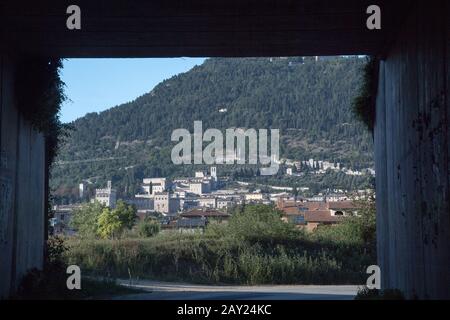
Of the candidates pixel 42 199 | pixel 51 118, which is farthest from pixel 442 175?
pixel 42 199

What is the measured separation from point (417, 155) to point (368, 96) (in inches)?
305

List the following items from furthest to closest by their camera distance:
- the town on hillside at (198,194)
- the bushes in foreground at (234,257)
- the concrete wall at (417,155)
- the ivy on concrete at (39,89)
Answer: the town on hillside at (198,194)
the bushes in foreground at (234,257)
the ivy on concrete at (39,89)
the concrete wall at (417,155)

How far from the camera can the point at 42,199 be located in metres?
20.8

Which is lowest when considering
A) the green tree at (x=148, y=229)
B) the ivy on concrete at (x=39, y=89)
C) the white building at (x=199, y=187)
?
the green tree at (x=148, y=229)

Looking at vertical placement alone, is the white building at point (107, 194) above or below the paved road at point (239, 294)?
above

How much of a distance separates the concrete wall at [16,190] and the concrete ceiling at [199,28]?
1.36m

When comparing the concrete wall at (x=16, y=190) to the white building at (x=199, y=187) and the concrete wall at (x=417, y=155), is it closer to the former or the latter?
the concrete wall at (x=417, y=155)

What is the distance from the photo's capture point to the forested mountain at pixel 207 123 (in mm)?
104312
